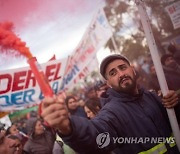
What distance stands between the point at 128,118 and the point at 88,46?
0.58 meters

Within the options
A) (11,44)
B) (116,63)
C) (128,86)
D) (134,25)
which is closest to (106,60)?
(116,63)

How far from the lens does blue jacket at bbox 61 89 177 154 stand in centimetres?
203

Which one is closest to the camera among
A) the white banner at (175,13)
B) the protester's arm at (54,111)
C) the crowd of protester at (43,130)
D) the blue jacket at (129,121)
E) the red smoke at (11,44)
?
the protester's arm at (54,111)

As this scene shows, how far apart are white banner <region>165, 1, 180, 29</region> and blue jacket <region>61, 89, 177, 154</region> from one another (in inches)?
23.7

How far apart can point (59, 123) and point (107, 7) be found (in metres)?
0.97

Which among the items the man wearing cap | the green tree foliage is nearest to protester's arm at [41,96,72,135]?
the man wearing cap

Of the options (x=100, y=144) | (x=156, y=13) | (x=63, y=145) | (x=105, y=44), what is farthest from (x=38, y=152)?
(x=156, y=13)

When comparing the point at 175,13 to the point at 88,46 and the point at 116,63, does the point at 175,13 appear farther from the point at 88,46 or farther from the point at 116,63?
the point at 88,46

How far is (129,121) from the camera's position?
2.16 m

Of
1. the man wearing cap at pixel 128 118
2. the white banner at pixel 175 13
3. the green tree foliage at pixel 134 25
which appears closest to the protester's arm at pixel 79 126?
the man wearing cap at pixel 128 118

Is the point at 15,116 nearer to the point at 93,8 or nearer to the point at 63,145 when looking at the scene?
the point at 63,145

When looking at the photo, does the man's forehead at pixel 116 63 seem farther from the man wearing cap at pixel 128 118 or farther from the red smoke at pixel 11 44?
the red smoke at pixel 11 44

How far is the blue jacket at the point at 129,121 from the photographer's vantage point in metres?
2.03

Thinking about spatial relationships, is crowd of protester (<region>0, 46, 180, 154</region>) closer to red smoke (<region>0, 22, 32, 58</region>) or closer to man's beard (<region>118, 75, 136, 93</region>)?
man's beard (<region>118, 75, 136, 93</region>)
